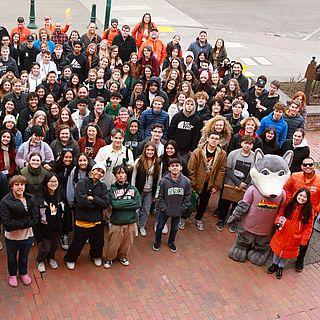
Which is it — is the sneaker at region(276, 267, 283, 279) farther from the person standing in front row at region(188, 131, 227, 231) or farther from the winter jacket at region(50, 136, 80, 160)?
the winter jacket at region(50, 136, 80, 160)

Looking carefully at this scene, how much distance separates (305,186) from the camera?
811 cm

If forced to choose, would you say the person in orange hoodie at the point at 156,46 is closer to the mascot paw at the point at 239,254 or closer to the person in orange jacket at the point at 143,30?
the person in orange jacket at the point at 143,30

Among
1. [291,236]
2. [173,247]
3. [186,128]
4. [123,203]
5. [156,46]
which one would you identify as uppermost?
[156,46]

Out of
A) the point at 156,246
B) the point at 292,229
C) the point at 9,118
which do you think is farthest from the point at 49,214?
the point at 292,229

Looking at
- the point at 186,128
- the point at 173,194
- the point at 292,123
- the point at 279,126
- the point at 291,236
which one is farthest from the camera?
the point at 292,123

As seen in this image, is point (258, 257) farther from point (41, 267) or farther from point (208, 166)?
point (41, 267)

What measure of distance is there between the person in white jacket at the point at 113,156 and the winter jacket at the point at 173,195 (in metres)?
0.68

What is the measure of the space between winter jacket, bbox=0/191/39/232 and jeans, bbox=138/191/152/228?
219cm

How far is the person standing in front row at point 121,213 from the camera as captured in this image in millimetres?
7438

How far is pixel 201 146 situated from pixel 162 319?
299cm

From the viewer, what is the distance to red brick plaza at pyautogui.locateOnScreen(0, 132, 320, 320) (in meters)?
6.99

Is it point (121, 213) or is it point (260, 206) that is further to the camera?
point (260, 206)

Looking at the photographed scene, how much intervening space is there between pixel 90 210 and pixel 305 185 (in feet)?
11.2

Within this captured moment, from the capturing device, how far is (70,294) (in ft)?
23.6
